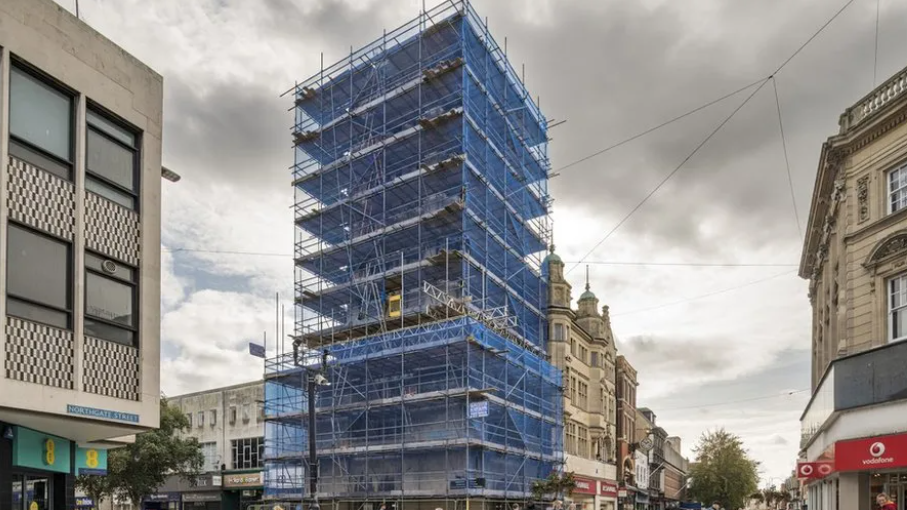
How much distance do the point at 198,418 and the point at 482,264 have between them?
30110 millimetres

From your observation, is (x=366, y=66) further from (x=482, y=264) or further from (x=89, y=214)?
(x=89, y=214)

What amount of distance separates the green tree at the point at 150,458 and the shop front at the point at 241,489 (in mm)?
6762

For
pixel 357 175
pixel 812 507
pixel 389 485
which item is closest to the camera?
pixel 812 507

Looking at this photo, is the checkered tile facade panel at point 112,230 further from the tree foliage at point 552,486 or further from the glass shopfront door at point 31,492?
the tree foliage at point 552,486

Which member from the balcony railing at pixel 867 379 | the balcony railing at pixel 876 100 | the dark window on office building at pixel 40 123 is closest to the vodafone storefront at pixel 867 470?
the balcony railing at pixel 867 379

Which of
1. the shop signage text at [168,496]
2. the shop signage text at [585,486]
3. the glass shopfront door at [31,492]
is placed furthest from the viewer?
the shop signage text at [168,496]

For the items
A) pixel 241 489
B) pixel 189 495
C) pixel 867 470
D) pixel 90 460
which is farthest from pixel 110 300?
pixel 189 495

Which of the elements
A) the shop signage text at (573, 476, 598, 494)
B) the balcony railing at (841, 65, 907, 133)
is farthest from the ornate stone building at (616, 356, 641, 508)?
the balcony railing at (841, 65, 907, 133)

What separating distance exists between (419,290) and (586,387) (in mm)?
19224

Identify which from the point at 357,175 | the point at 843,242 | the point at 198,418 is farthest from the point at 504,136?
the point at 198,418

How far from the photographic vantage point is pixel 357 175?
4141cm

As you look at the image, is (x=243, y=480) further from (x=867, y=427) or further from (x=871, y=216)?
(x=871, y=216)

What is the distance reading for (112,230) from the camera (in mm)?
17516

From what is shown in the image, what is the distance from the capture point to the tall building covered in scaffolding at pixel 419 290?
34.4m
